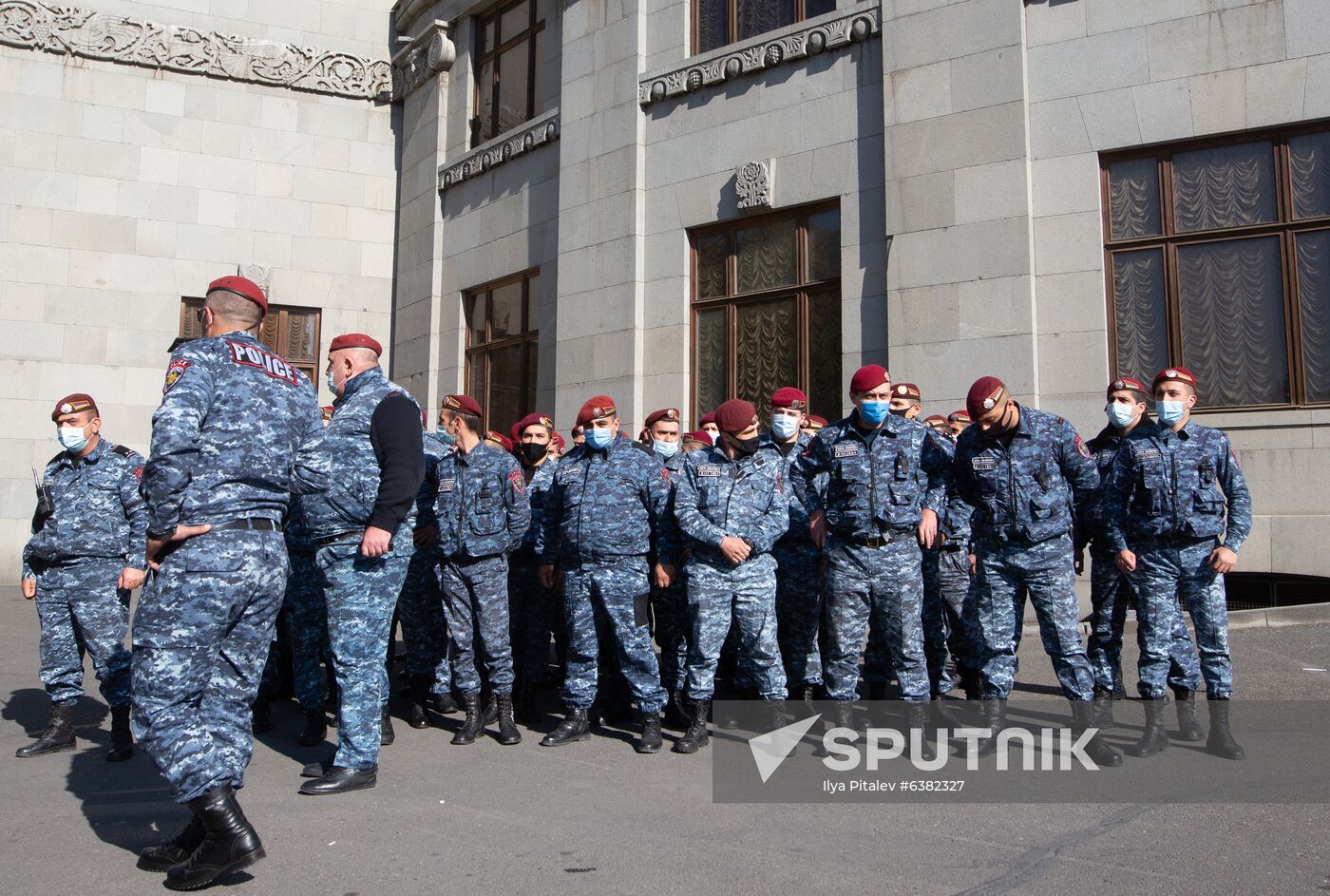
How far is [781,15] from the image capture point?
12.0 meters

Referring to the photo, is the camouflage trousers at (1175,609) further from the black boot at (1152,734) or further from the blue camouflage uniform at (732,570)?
the blue camouflage uniform at (732,570)

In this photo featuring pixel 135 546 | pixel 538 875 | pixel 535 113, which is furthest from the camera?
pixel 535 113

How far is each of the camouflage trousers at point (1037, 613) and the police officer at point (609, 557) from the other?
1.83 meters

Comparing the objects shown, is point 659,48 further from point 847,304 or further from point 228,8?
point 228,8

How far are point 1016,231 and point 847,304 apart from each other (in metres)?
1.86

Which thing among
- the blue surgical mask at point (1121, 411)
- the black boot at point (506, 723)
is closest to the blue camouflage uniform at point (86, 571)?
the black boot at point (506, 723)

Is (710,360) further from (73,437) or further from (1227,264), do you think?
(73,437)

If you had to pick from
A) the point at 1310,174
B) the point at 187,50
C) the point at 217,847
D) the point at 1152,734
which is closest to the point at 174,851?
the point at 217,847

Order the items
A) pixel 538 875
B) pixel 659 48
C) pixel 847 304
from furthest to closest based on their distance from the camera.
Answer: pixel 659 48 < pixel 847 304 < pixel 538 875

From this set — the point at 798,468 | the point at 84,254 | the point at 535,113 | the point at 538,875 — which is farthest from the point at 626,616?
the point at 84,254

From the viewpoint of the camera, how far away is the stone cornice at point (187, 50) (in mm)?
15406

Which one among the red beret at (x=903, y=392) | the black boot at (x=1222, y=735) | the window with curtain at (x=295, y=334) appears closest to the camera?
the black boot at (x=1222, y=735)

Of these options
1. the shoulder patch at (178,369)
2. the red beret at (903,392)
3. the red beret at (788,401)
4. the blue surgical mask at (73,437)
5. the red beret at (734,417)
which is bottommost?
the blue surgical mask at (73,437)

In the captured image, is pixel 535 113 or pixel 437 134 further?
pixel 437 134
